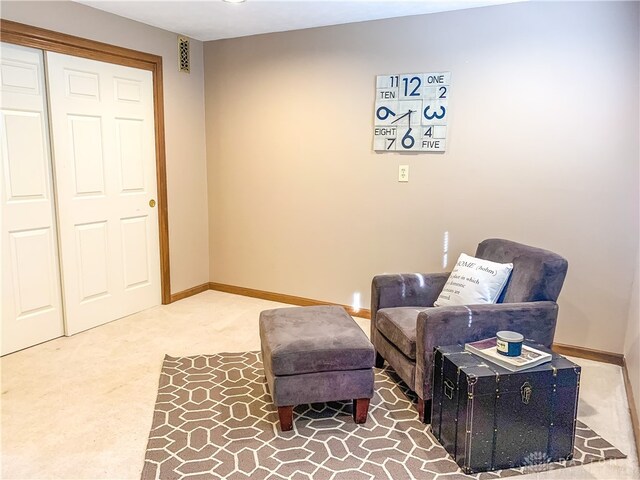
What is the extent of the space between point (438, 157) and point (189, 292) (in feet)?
8.17

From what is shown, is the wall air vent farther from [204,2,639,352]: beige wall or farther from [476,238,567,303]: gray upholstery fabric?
[476,238,567,303]: gray upholstery fabric

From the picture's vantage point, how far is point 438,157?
3.43 metres

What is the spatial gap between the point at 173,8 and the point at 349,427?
9.51 feet

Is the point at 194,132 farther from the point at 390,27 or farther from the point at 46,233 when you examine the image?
the point at 390,27

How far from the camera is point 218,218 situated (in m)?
4.48

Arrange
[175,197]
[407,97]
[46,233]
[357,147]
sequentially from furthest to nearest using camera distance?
[175,197] → [357,147] → [407,97] → [46,233]

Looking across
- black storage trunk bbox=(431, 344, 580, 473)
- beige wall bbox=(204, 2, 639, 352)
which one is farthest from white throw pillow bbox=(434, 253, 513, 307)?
beige wall bbox=(204, 2, 639, 352)

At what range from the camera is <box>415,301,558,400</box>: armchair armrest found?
2217mm

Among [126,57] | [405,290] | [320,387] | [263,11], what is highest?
[263,11]

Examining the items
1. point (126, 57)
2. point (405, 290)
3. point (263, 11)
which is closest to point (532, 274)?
point (405, 290)

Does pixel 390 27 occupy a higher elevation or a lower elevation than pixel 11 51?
higher

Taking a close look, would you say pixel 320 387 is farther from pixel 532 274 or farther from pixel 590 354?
pixel 590 354

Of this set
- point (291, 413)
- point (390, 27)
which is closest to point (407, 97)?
point (390, 27)

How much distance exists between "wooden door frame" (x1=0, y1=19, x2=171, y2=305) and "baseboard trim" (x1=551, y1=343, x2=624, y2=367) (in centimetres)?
305
